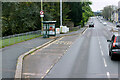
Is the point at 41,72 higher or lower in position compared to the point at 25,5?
lower

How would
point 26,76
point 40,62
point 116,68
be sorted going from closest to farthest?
1. point 26,76
2. point 116,68
3. point 40,62

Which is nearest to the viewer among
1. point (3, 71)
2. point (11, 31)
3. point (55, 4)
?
point (3, 71)

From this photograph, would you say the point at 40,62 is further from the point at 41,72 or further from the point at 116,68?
the point at 116,68

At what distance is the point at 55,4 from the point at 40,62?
41735mm

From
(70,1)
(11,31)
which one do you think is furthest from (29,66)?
(70,1)

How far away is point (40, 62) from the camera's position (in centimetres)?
1516

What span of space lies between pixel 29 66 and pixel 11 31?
31.0 metres

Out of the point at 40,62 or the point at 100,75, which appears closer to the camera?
the point at 100,75

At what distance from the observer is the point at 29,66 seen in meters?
13.8

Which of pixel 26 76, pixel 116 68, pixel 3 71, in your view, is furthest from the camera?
pixel 116 68

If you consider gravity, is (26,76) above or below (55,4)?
below

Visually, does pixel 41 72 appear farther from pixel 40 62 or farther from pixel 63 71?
pixel 40 62

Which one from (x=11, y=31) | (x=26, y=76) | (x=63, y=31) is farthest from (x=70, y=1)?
(x=26, y=76)

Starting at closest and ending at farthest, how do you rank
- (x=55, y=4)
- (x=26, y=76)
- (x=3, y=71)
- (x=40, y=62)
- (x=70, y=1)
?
(x=26, y=76) < (x=3, y=71) < (x=40, y=62) < (x=55, y=4) < (x=70, y=1)
